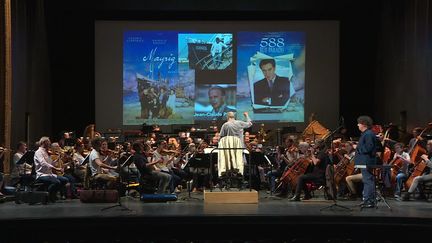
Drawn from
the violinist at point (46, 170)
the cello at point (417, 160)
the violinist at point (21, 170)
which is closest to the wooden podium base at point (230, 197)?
the violinist at point (46, 170)

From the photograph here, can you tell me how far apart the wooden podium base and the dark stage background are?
8.63 meters

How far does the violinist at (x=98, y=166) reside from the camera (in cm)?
1200

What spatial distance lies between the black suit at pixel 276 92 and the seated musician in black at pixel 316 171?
9.23 meters

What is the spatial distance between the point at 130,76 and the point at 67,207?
10.7m

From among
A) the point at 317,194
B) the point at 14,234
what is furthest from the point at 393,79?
the point at 14,234

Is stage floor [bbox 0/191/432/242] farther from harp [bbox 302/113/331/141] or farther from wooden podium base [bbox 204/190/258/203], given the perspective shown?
harp [bbox 302/113/331/141]

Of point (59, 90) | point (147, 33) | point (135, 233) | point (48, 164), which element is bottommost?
point (135, 233)

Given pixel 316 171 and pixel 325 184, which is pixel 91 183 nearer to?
pixel 316 171

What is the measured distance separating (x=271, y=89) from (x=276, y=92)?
193mm

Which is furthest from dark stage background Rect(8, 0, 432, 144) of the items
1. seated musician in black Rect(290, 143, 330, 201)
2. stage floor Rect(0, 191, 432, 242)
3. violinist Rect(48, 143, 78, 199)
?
stage floor Rect(0, 191, 432, 242)

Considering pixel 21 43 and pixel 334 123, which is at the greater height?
pixel 21 43

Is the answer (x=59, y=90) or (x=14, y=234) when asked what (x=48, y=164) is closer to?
(x=14, y=234)

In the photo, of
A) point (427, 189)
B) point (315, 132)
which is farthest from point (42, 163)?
point (315, 132)

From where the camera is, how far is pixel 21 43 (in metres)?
17.0
